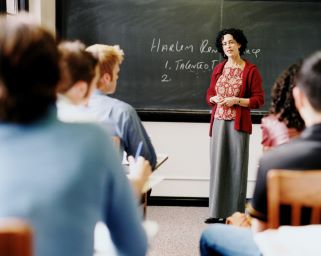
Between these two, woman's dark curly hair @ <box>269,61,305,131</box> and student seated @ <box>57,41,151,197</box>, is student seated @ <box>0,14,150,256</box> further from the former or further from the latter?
woman's dark curly hair @ <box>269,61,305,131</box>

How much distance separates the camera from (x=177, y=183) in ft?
13.7

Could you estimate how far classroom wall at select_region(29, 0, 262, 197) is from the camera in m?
4.10

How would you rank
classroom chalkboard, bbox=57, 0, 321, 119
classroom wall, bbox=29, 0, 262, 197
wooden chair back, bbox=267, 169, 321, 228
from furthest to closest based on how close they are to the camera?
classroom wall, bbox=29, 0, 262, 197 → classroom chalkboard, bbox=57, 0, 321, 119 → wooden chair back, bbox=267, 169, 321, 228

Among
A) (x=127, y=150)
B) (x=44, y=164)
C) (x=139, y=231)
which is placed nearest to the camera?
(x=44, y=164)

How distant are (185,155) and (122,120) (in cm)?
208

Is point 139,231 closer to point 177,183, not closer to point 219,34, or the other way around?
point 219,34

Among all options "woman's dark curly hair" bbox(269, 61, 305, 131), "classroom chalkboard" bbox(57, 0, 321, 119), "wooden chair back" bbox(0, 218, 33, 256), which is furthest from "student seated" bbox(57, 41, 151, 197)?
"classroom chalkboard" bbox(57, 0, 321, 119)

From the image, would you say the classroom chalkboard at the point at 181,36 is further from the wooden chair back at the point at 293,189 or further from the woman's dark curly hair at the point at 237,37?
the wooden chair back at the point at 293,189

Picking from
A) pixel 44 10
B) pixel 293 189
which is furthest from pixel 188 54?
pixel 293 189

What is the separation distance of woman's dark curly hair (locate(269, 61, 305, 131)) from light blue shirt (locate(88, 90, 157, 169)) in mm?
631

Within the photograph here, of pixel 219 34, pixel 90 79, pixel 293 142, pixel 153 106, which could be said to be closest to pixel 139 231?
pixel 293 142

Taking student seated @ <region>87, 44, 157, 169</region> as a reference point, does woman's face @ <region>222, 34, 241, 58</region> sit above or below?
above

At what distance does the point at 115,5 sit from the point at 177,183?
1574mm

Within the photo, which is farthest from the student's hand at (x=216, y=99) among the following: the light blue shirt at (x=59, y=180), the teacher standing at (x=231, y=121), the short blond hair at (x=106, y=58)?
the light blue shirt at (x=59, y=180)
